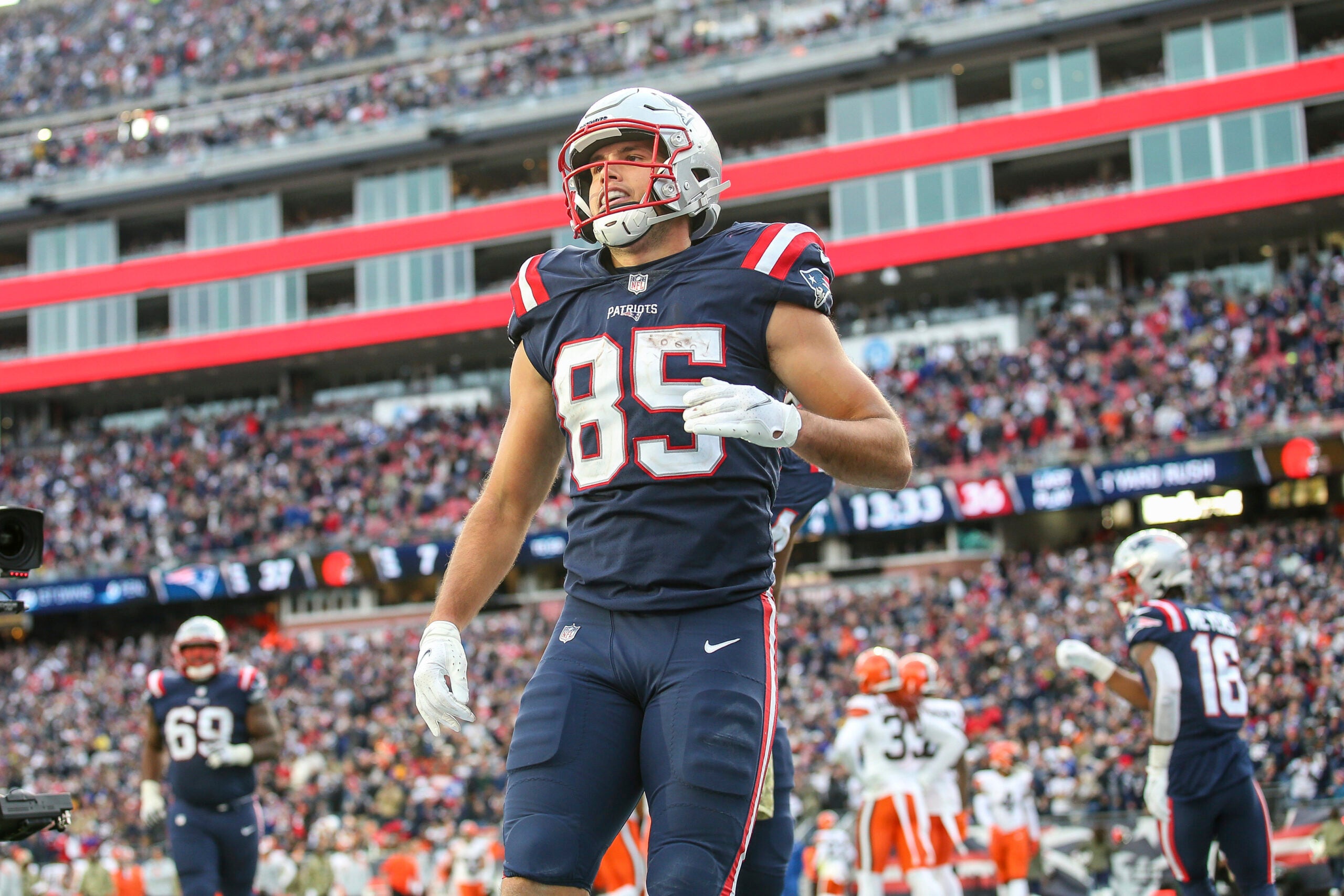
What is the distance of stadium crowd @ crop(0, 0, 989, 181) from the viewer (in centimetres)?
3916

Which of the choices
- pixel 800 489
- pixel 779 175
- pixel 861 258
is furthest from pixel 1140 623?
pixel 779 175

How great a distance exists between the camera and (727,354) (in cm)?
347

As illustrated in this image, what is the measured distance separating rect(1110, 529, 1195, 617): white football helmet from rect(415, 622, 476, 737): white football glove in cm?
455

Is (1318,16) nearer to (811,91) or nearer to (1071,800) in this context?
(811,91)

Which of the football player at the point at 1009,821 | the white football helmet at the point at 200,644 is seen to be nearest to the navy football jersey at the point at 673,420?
the white football helmet at the point at 200,644

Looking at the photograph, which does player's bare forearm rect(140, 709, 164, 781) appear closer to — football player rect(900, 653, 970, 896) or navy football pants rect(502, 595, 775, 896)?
football player rect(900, 653, 970, 896)

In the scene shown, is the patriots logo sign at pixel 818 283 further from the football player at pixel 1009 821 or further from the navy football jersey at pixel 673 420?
the football player at pixel 1009 821

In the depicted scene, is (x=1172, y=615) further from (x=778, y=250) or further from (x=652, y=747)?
(x=652, y=747)

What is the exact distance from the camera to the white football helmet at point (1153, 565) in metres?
7.20

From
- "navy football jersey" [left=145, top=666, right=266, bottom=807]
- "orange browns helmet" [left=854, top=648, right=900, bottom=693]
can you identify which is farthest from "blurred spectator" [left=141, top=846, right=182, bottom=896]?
"orange browns helmet" [left=854, top=648, right=900, bottom=693]

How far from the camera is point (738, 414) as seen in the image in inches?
120

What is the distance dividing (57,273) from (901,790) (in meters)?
39.8

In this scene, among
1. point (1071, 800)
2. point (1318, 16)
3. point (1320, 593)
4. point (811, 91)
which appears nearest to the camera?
point (1071, 800)

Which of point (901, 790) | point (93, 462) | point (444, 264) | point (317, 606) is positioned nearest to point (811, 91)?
point (444, 264)
